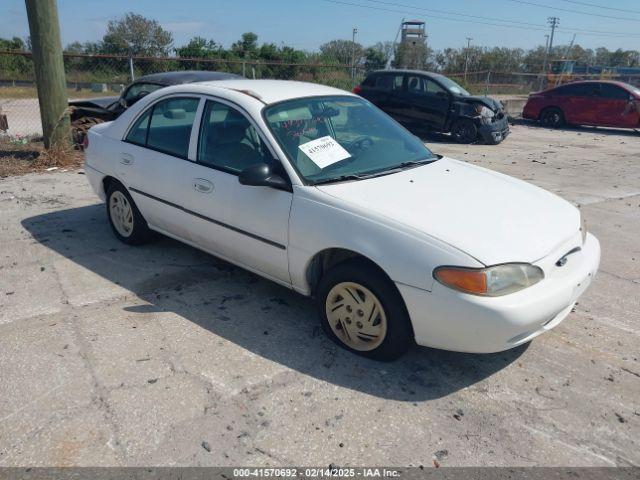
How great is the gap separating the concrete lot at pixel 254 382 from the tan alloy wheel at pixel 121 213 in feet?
1.16

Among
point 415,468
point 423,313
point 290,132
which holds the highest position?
point 290,132

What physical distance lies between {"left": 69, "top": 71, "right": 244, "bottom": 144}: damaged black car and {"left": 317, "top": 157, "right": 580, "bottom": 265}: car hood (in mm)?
6615

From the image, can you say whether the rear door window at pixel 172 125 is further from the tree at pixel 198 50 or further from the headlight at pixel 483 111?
the tree at pixel 198 50

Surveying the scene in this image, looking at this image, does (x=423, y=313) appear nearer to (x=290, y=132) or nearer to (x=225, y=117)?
(x=290, y=132)

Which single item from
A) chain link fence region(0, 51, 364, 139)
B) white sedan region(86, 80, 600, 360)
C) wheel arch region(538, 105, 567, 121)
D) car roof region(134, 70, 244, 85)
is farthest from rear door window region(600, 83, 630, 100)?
white sedan region(86, 80, 600, 360)

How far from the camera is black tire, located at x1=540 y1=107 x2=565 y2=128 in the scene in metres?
17.0

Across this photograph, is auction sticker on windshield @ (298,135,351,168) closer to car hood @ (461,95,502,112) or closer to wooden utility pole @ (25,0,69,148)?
wooden utility pole @ (25,0,69,148)

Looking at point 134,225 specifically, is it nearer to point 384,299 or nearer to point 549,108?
point 384,299

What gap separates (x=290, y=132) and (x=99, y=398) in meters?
2.10

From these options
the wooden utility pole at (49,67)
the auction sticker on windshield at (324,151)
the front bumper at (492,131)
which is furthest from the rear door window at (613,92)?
the auction sticker on windshield at (324,151)

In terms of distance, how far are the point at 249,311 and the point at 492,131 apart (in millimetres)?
10336

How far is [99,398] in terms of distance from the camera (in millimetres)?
2998

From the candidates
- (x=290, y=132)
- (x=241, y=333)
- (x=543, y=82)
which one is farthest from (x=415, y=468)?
(x=543, y=82)

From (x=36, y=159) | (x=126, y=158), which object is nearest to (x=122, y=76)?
(x=36, y=159)
